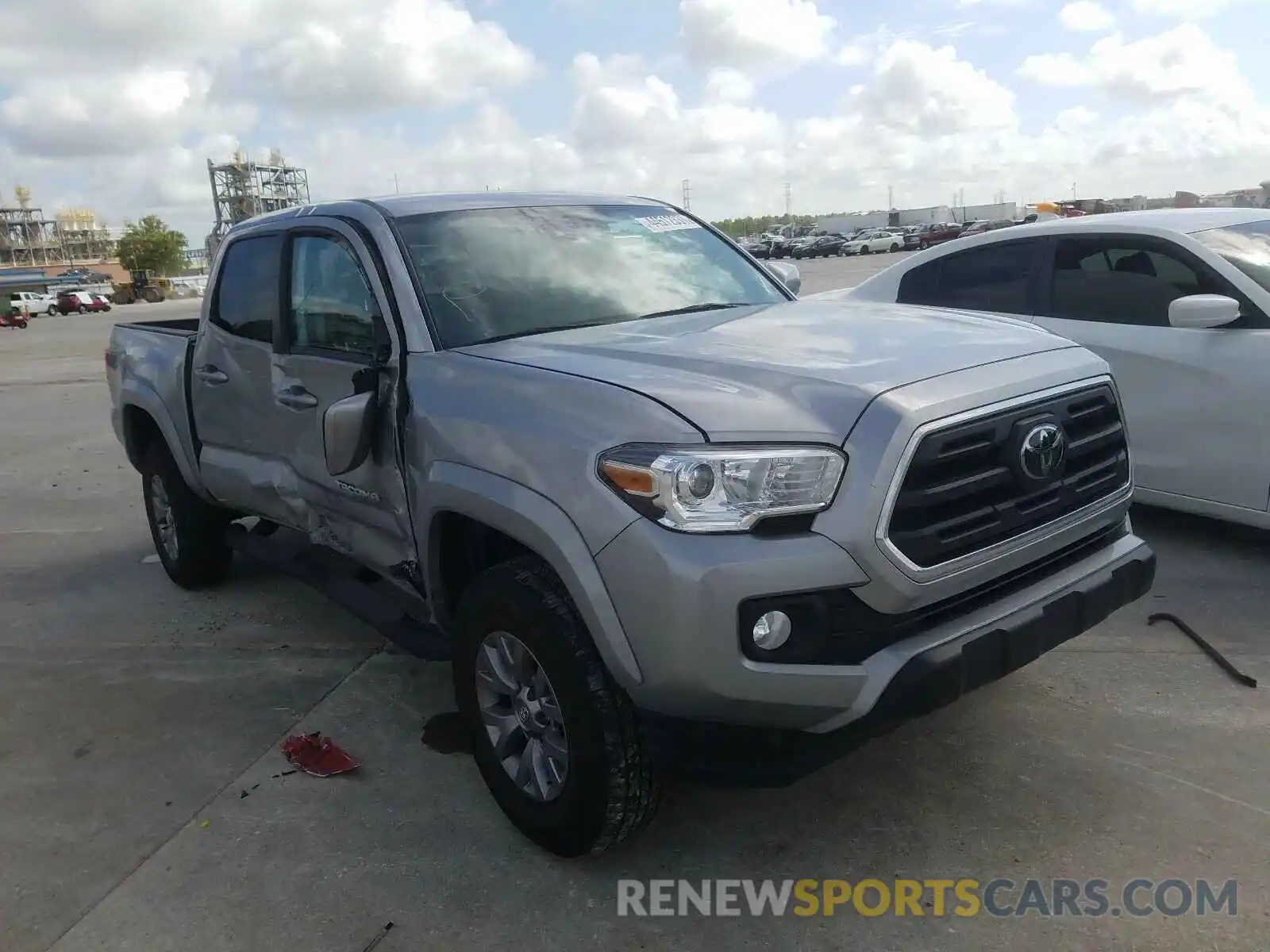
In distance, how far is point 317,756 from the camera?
3717mm

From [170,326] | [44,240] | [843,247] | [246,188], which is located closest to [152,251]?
[246,188]

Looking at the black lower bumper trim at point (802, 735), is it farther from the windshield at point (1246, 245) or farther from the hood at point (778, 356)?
the windshield at point (1246, 245)

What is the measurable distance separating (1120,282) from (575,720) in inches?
157

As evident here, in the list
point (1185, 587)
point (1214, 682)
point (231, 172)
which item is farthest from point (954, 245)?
point (231, 172)

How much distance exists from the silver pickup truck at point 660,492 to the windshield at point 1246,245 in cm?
224

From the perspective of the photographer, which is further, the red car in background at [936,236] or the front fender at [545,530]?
the red car in background at [936,236]

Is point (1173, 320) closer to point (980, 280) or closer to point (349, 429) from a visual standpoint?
point (980, 280)

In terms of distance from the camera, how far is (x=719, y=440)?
98.0 inches

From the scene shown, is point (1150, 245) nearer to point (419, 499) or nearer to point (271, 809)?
point (419, 499)

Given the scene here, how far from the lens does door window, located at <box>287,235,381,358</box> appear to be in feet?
12.0

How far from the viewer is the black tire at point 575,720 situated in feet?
8.81

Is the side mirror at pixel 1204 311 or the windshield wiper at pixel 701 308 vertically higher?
the windshield wiper at pixel 701 308

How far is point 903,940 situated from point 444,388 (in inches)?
75.9

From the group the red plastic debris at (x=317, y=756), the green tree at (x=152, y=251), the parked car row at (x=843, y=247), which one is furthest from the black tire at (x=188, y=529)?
the green tree at (x=152, y=251)
